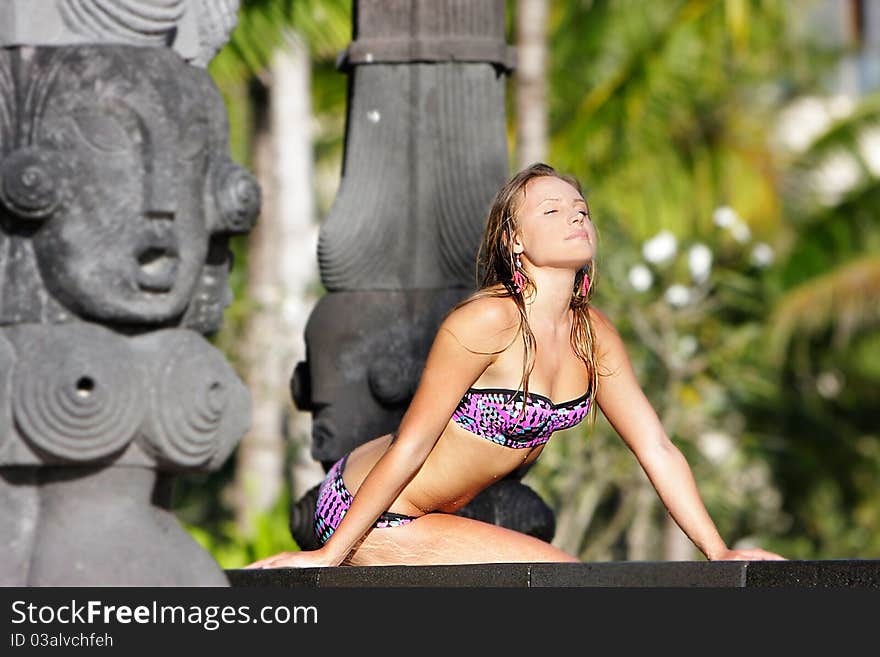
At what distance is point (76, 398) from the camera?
351cm

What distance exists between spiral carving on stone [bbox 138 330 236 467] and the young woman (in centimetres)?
38

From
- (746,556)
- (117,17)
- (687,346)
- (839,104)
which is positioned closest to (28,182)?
(117,17)

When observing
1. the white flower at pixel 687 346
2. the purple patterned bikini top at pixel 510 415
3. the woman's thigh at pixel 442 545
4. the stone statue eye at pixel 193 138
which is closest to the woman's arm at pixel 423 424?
the purple patterned bikini top at pixel 510 415

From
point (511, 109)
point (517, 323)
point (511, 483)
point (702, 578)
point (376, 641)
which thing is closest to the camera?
point (376, 641)

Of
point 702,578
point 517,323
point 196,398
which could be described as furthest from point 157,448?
point 702,578

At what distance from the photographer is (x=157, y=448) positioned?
3.62 meters

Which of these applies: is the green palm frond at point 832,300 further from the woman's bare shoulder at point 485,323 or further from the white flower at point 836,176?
Answer: the woman's bare shoulder at point 485,323

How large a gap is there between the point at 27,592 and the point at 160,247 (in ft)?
2.74

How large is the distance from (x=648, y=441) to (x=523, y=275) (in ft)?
1.75

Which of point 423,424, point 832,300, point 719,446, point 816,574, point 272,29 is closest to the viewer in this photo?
point 816,574

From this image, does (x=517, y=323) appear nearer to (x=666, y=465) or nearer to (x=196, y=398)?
(x=666, y=465)

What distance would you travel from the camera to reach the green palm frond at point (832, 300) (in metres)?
13.2

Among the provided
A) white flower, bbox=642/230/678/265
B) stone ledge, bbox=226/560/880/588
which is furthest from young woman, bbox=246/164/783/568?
white flower, bbox=642/230/678/265

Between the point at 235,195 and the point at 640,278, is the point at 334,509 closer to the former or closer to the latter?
the point at 235,195
